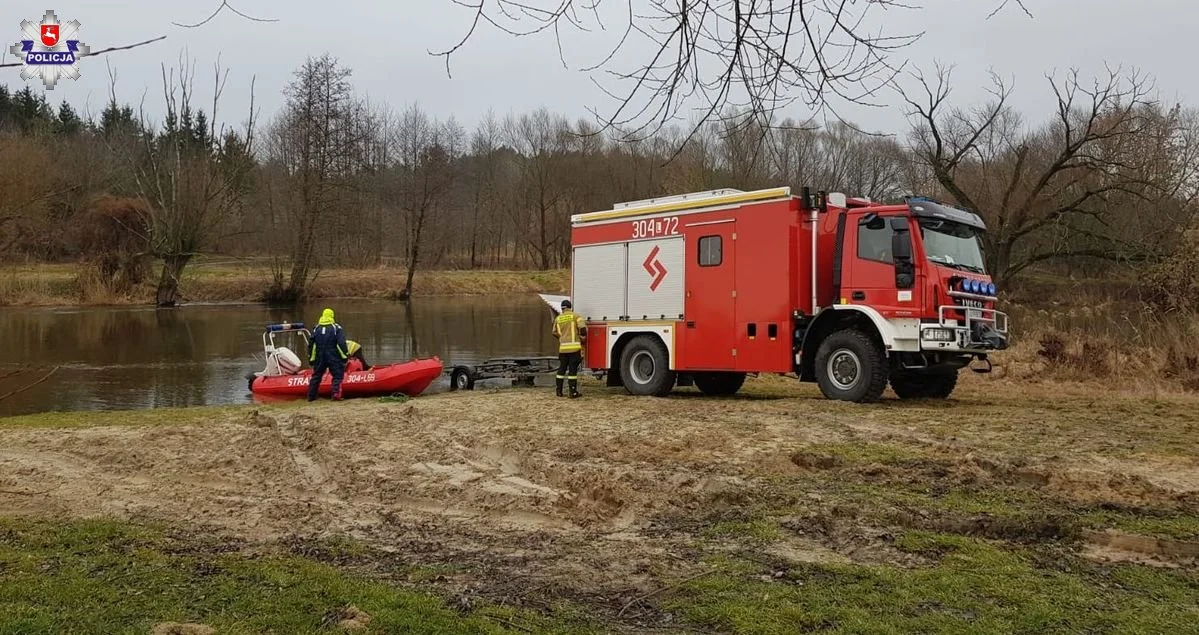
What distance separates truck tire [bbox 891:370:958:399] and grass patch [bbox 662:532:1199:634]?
8.39 meters

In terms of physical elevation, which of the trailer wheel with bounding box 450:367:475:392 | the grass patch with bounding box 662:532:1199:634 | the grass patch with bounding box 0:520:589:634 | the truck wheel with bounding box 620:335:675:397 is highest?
the truck wheel with bounding box 620:335:675:397

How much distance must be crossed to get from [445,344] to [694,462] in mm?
21679

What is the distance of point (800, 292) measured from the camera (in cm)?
1251

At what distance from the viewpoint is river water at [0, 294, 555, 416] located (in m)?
18.5

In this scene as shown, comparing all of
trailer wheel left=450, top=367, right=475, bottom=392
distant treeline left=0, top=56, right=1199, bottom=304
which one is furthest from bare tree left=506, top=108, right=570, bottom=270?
trailer wheel left=450, top=367, right=475, bottom=392

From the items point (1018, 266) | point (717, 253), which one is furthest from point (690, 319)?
point (1018, 266)

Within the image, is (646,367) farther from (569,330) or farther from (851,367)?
(851,367)

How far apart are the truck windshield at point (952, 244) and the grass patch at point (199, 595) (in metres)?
9.28

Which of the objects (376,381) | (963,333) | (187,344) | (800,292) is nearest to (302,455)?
(800,292)

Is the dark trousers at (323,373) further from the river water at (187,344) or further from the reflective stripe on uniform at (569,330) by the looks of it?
the reflective stripe on uniform at (569,330)

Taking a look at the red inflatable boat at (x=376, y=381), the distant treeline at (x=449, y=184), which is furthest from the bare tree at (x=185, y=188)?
the red inflatable boat at (x=376, y=381)

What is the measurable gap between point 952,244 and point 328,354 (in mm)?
10820

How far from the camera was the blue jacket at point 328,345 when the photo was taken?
16.2 meters

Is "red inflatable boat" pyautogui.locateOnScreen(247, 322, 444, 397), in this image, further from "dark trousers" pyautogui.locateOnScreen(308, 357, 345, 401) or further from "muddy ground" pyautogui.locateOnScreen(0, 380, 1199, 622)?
"muddy ground" pyautogui.locateOnScreen(0, 380, 1199, 622)
